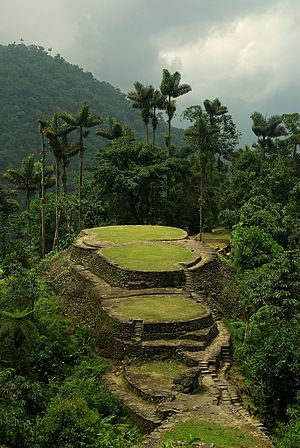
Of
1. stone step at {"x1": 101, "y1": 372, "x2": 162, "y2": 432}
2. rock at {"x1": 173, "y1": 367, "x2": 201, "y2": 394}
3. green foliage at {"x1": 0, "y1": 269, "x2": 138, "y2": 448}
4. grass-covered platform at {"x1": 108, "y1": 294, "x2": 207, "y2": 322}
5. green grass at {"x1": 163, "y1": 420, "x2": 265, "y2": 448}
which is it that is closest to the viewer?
green foliage at {"x1": 0, "y1": 269, "x2": 138, "y2": 448}

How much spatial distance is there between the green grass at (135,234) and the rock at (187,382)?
11112 millimetres

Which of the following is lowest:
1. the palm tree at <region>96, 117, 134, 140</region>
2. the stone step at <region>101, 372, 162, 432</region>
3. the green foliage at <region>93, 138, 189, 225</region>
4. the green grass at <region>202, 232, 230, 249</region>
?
the stone step at <region>101, 372, 162, 432</region>

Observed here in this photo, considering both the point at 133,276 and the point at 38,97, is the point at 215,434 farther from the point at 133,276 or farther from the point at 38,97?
the point at 38,97

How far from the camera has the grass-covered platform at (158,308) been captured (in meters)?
17.3

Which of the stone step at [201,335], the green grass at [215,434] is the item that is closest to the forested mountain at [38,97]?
the stone step at [201,335]

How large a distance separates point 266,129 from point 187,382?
32566mm

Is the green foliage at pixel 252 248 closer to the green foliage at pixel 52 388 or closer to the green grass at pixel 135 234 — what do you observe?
the green grass at pixel 135 234

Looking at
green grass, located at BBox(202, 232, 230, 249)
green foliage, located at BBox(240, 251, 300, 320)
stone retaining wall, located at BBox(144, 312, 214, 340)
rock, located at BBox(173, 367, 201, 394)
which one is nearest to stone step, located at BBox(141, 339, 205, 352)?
stone retaining wall, located at BBox(144, 312, 214, 340)

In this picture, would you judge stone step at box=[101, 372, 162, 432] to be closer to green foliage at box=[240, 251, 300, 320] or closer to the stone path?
the stone path

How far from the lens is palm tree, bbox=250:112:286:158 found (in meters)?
43.3

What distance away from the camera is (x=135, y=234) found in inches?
1061

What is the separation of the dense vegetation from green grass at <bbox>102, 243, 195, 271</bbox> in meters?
2.86

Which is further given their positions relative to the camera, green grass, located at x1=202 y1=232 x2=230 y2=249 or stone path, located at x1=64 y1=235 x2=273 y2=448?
green grass, located at x1=202 y1=232 x2=230 y2=249

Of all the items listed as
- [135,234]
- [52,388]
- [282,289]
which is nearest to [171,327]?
[282,289]
